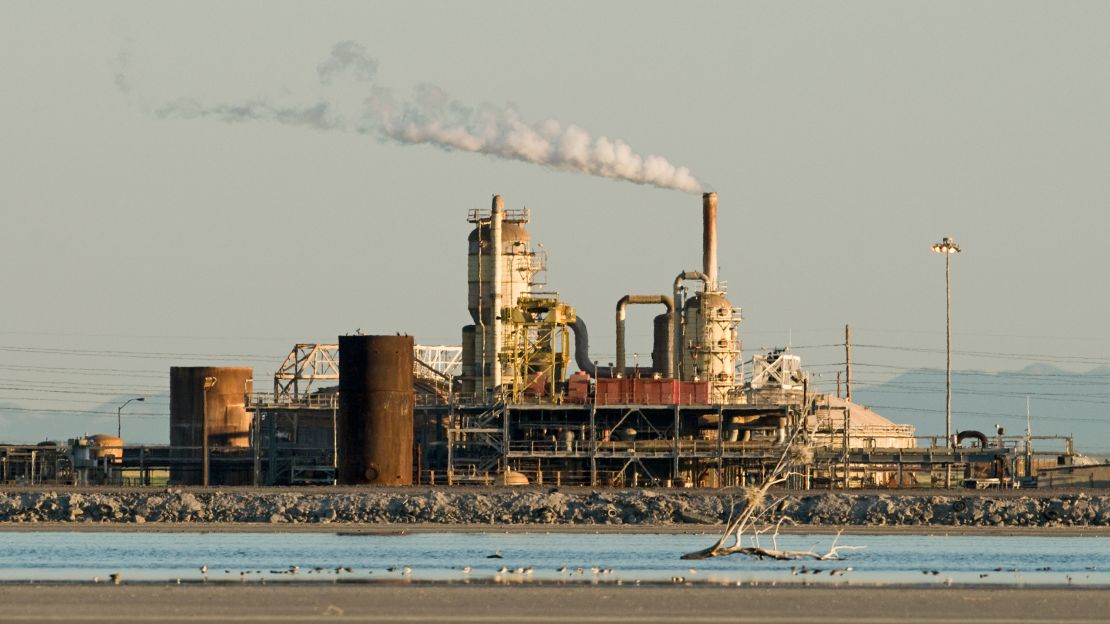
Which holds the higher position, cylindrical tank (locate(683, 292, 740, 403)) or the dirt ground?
cylindrical tank (locate(683, 292, 740, 403))

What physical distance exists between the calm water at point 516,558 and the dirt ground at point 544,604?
257cm

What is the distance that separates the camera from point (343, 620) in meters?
39.2

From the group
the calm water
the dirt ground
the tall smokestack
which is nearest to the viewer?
the dirt ground

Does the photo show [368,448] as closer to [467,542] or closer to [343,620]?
[467,542]

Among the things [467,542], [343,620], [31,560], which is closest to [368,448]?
[467,542]

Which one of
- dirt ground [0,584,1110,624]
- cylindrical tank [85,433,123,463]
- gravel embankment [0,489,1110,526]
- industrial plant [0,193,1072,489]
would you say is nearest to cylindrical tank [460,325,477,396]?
industrial plant [0,193,1072,489]

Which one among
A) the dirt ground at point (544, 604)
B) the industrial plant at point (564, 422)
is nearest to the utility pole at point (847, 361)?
the industrial plant at point (564, 422)

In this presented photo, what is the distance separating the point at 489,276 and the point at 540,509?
33.8 metres

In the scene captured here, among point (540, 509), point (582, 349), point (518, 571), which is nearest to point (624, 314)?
point (582, 349)

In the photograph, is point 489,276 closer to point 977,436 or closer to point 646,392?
point 646,392

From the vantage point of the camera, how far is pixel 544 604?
42.5 metres

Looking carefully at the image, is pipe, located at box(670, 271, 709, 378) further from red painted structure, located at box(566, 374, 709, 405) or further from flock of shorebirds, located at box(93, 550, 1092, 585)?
flock of shorebirds, located at box(93, 550, 1092, 585)

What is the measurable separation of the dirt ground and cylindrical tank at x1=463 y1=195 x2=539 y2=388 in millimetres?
67282

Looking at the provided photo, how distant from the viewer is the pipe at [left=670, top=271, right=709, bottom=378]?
116 meters
